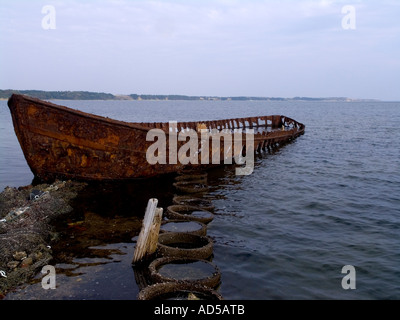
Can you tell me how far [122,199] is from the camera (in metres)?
10.7

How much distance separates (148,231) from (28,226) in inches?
128

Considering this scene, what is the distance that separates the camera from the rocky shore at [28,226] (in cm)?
600

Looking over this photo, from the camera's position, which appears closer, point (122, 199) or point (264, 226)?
point (264, 226)

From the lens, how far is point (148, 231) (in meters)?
6.23

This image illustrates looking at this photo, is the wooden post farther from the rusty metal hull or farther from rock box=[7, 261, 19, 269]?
the rusty metal hull

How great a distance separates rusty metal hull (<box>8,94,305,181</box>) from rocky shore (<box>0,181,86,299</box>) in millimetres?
613

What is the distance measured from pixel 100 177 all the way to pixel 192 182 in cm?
335

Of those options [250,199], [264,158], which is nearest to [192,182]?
[250,199]

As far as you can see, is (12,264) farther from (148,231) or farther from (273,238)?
(273,238)

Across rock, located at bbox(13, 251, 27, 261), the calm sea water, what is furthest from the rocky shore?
the calm sea water

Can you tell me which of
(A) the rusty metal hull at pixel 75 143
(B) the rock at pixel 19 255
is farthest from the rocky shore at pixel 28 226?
(A) the rusty metal hull at pixel 75 143

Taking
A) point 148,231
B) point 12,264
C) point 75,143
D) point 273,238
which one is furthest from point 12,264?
point 273,238

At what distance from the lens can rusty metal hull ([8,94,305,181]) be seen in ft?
34.4
